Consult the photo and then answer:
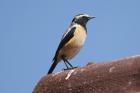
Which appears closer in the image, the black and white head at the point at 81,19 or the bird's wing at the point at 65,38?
the bird's wing at the point at 65,38

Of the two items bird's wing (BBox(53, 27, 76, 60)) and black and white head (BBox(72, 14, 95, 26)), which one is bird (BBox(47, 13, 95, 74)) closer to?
bird's wing (BBox(53, 27, 76, 60))

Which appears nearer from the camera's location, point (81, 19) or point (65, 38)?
point (65, 38)

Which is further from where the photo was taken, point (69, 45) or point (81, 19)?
point (81, 19)

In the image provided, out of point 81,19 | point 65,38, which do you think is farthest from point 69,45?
point 81,19

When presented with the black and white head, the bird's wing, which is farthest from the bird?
the black and white head

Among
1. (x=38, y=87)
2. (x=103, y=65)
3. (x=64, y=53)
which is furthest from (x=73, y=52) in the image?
(x=103, y=65)

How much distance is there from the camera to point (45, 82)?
17.2ft

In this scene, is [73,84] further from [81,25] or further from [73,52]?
[81,25]

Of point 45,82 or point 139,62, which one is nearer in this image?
point 139,62

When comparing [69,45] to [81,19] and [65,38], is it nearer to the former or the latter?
[65,38]

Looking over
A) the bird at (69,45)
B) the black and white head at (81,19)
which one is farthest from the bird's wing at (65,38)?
the black and white head at (81,19)

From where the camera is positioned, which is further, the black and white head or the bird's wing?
the black and white head

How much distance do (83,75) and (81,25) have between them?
488 centimetres

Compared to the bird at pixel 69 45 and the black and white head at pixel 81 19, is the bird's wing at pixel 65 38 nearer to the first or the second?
the bird at pixel 69 45
